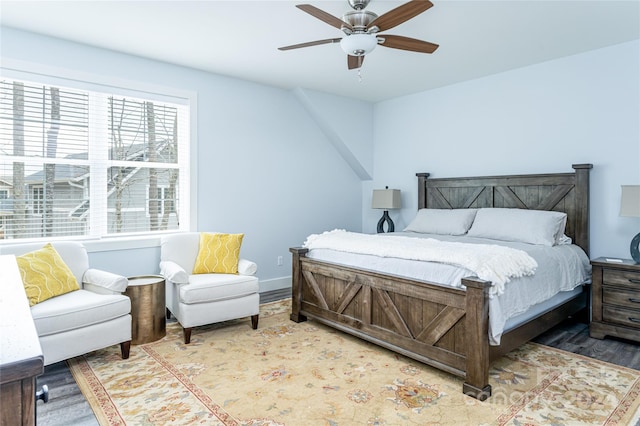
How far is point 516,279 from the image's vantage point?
2.56 m

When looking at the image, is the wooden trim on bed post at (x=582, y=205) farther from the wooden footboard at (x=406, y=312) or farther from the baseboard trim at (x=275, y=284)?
the baseboard trim at (x=275, y=284)

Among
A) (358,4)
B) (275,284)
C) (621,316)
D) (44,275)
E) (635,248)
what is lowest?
(275,284)

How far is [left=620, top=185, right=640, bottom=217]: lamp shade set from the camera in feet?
10.3

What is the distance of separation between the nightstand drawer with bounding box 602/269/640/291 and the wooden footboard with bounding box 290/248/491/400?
169 cm

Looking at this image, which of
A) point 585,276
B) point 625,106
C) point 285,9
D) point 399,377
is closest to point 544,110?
point 625,106

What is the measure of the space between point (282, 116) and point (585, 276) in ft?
12.3

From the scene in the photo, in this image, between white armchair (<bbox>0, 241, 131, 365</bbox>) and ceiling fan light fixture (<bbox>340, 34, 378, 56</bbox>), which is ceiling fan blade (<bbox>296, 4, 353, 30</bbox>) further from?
white armchair (<bbox>0, 241, 131, 365</bbox>)

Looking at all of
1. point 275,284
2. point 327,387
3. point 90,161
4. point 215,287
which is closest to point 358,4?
point 215,287

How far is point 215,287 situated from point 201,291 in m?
0.12

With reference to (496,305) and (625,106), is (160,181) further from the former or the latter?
(625,106)

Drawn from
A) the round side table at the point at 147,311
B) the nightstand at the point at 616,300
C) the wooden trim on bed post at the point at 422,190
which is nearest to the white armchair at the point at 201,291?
the round side table at the point at 147,311

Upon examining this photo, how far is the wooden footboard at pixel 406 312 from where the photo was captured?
7.65ft

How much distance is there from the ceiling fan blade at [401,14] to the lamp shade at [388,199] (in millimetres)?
2850

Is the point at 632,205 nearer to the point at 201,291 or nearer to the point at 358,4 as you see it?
the point at 358,4
